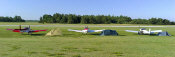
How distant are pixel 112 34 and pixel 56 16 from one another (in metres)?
81.4

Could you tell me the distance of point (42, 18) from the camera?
106 metres

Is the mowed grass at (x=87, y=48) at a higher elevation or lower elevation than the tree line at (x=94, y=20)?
lower

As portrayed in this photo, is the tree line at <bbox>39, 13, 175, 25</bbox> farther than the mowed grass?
Yes

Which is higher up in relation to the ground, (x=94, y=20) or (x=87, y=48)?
(x=94, y=20)

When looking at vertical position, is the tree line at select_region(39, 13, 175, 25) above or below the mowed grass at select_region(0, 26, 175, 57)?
above

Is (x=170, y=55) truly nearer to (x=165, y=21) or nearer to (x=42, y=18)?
(x=165, y=21)

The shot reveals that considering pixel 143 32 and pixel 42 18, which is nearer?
pixel 143 32

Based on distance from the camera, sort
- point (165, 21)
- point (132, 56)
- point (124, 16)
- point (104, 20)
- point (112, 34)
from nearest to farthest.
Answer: point (132, 56) → point (112, 34) → point (165, 21) → point (104, 20) → point (124, 16)

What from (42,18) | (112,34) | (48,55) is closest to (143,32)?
(112,34)

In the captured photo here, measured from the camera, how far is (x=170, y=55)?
364 inches

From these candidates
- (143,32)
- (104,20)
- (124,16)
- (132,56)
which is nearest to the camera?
(132,56)

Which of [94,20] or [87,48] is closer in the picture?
[87,48]

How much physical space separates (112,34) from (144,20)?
74630 millimetres

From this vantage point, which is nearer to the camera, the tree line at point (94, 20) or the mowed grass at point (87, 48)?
the mowed grass at point (87, 48)
